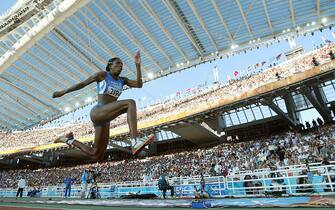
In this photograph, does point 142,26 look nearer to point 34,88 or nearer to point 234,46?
point 234,46

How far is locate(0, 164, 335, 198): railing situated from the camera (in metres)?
9.84

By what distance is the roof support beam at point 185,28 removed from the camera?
22527 mm

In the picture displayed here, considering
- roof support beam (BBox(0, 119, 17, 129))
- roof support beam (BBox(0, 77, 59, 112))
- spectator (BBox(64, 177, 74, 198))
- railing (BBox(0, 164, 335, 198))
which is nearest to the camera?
railing (BBox(0, 164, 335, 198))

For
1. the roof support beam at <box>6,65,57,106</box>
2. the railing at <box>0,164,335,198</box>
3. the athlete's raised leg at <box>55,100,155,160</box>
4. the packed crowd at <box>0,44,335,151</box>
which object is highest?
the roof support beam at <box>6,65,57,106</box>

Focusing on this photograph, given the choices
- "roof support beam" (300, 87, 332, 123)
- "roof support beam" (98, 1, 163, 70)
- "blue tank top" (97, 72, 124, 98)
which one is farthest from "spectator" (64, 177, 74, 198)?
"roof support beam" (300, 87, 332, 123)

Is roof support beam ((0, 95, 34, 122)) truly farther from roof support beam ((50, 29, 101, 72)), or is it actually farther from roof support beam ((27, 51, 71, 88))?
roof support beam ((50, 29, 101, 72))

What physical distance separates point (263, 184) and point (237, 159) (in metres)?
8.17

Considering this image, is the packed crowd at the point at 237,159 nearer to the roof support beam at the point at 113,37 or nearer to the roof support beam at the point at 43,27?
the roof support beam at the point at 113,37

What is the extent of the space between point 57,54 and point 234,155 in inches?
773

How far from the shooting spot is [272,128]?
91.9ft

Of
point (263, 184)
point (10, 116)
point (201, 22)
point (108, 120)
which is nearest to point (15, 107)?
point (10, 116)

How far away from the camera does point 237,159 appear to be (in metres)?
19.6

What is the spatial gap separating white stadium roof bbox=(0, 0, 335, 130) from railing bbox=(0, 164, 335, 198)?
1338 centimetres

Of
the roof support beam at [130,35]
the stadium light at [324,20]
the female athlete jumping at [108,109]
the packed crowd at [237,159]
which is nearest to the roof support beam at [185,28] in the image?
the roof support beam at [130,35]
